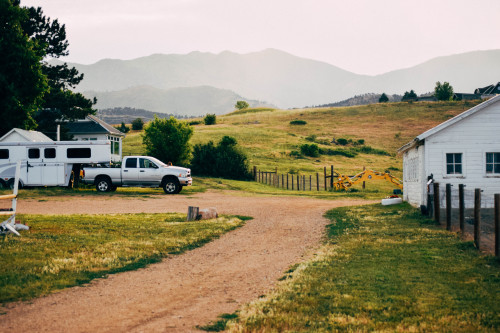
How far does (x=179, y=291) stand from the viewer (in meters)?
8.84

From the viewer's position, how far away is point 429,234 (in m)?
15.4

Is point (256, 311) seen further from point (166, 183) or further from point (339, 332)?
point (166, 183)

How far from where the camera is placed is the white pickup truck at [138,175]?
3278cm

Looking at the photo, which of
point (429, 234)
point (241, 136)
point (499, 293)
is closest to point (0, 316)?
point (499, 293)

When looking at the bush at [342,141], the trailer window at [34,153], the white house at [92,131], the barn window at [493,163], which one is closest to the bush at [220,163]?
the white house at [92,131]

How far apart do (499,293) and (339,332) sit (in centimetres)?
334

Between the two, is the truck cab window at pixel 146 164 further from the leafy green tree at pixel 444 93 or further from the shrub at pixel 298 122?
the leafy green tree at pixel 444 93

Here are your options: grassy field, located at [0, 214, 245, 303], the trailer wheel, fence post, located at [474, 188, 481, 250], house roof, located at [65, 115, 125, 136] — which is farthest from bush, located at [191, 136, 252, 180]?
fence post, located at [474, 188, 481, 250]

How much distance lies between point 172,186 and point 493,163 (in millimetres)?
18312

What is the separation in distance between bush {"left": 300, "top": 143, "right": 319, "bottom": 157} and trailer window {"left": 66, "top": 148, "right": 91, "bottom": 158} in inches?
1496

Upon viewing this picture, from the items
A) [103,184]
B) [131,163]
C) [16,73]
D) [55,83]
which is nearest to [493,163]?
[131,163]

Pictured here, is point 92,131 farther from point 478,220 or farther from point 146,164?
point 478,220

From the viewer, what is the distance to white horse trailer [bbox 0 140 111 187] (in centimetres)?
3284

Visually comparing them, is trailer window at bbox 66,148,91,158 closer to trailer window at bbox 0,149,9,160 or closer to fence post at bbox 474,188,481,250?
trailer window at bbox 0,149,9,160
